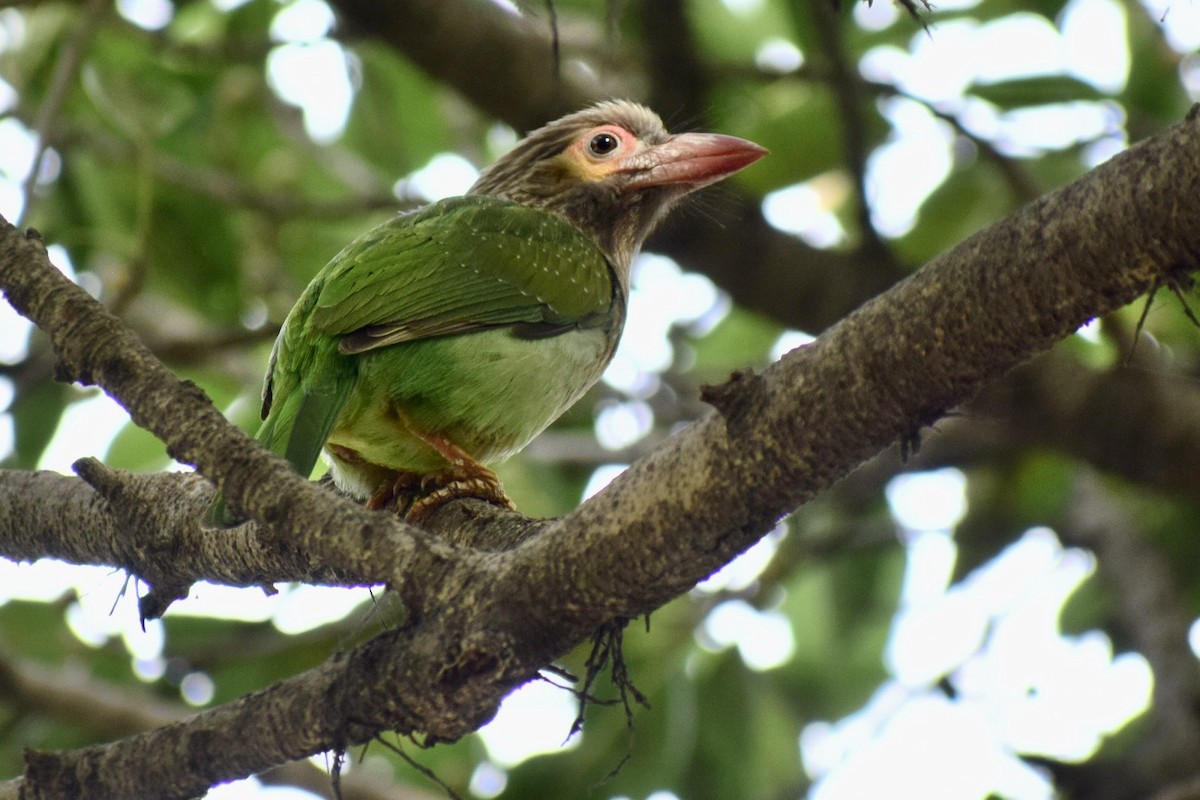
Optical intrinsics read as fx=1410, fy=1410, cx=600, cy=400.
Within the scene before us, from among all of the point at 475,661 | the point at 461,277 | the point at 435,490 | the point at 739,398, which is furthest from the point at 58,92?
the point at 739,398

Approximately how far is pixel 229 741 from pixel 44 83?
3481 mm

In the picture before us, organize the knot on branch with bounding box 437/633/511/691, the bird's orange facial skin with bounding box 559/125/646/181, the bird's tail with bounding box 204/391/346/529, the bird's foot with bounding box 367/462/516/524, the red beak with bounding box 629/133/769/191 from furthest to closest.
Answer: the bird's orange facial skin with bounding box 559/125/646/181 < the red beak with bounding box 629/133/769/191 < the bird's foot with bounding box 367/462/516/524 < the bird's tail with bounding box 204/391/346/529 < the knot on branch with bounding box 437/633/511/691

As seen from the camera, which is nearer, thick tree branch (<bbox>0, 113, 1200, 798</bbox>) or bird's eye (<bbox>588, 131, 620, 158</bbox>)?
thick tree branch (<bbox>0, 113, 1200, 798</bbox>)

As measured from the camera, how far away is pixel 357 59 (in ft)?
17.9

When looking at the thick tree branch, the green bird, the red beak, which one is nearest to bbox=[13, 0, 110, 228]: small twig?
the green bird

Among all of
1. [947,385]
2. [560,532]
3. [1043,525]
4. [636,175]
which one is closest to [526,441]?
[636,175]

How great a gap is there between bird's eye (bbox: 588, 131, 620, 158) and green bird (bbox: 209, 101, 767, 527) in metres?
0.31

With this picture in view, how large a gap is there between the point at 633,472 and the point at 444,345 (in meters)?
1.30

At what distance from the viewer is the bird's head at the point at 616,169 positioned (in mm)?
4207

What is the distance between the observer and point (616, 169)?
4359 millimetres

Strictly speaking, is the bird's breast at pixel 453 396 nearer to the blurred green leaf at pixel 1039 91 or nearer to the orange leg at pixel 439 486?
the orange leg at pixel 439 486

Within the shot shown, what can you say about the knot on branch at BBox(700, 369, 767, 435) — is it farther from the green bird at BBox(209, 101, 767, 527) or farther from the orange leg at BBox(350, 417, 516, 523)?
the orange leg at BBox(350, 417, 516, 523)

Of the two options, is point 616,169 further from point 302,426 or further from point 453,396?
point 302,426

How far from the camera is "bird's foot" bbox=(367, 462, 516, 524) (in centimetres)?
305
